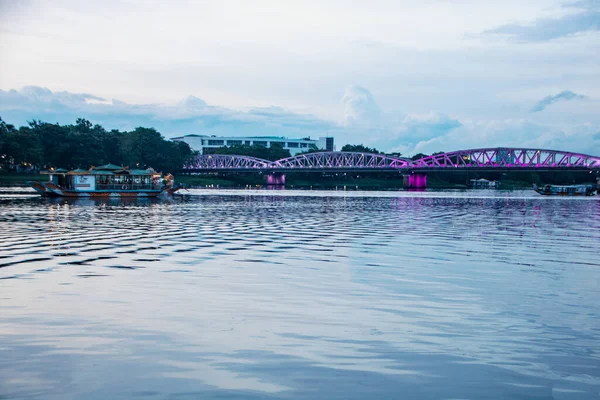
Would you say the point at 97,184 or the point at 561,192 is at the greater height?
the point at 97,184

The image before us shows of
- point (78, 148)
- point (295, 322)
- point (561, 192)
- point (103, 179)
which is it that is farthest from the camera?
point (78, 148)

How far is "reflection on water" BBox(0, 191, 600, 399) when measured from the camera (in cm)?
920

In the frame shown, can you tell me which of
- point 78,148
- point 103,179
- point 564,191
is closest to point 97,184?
point 103,179

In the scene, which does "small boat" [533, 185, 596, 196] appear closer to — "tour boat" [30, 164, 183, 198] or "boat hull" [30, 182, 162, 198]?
"tour boat" [30, 164, 183, 198]

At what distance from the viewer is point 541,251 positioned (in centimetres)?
2638

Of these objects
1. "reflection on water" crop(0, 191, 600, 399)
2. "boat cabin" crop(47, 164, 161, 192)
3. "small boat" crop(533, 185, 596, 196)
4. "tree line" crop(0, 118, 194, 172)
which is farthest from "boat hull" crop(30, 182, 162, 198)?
"small boat" crop(533, 185, 596, 196)

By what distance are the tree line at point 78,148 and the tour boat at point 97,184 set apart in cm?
5085

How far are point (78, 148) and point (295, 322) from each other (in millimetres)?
143393

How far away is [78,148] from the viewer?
147m

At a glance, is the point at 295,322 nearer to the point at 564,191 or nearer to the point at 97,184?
the point at 97,184

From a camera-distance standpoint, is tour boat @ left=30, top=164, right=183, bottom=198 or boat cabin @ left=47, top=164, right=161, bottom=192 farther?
boat cabin @ left=47, top=164, right=161, bottom=192

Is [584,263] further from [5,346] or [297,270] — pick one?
[5,346]

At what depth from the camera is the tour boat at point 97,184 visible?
80.6 metres

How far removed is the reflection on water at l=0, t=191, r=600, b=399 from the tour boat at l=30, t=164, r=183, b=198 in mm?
57021
